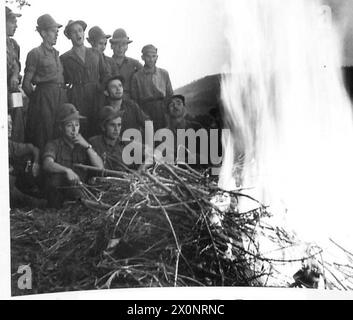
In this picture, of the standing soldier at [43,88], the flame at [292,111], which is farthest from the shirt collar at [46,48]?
the flame at [292,111]

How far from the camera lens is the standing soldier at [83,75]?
394cm

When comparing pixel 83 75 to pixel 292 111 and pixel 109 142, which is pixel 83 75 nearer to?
pixel 109 142

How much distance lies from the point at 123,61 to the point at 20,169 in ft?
2.77

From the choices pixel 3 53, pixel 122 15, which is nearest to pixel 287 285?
pixel 122 15

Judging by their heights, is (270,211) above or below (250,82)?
below

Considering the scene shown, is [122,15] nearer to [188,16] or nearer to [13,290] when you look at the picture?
[188,16]

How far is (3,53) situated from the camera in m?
3.88

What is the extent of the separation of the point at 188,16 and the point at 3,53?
1062mm

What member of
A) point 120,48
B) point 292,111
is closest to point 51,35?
point 120,48

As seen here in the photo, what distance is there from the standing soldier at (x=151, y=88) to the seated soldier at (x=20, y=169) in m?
0.66

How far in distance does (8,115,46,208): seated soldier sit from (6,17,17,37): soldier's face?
46 centimetres

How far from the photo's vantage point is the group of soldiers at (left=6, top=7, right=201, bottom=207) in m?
3.90

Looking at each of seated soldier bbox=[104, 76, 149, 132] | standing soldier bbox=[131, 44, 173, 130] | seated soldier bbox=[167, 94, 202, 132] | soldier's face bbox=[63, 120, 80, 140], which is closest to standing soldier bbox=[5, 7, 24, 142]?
soldier's face bbox=[63, 120, 80, 140]
